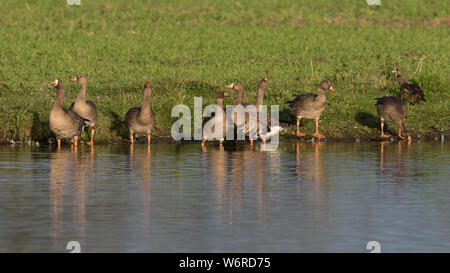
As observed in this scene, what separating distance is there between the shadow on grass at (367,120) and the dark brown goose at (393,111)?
1010mm

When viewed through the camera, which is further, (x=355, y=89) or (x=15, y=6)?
(x=15, y=6)

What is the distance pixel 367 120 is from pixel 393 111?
6.75 feet

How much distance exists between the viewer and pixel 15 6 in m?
56.8

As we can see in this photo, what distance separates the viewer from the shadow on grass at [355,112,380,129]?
94.6ft

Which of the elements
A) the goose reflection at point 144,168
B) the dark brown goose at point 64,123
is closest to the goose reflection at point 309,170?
the goose reflection at point 144,168

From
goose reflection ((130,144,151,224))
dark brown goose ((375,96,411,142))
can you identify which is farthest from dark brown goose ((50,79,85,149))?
dark brown goose ((375,96,411,142))

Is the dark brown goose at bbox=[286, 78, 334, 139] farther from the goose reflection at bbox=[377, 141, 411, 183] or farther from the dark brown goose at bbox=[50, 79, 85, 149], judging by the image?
the dark brown goose at bbox=[50, 79, 85, 149]

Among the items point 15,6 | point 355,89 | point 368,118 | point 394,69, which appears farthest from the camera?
point 15,6

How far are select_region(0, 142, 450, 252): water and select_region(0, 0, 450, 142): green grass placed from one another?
423cm

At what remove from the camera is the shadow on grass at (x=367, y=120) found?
28.8 meters
